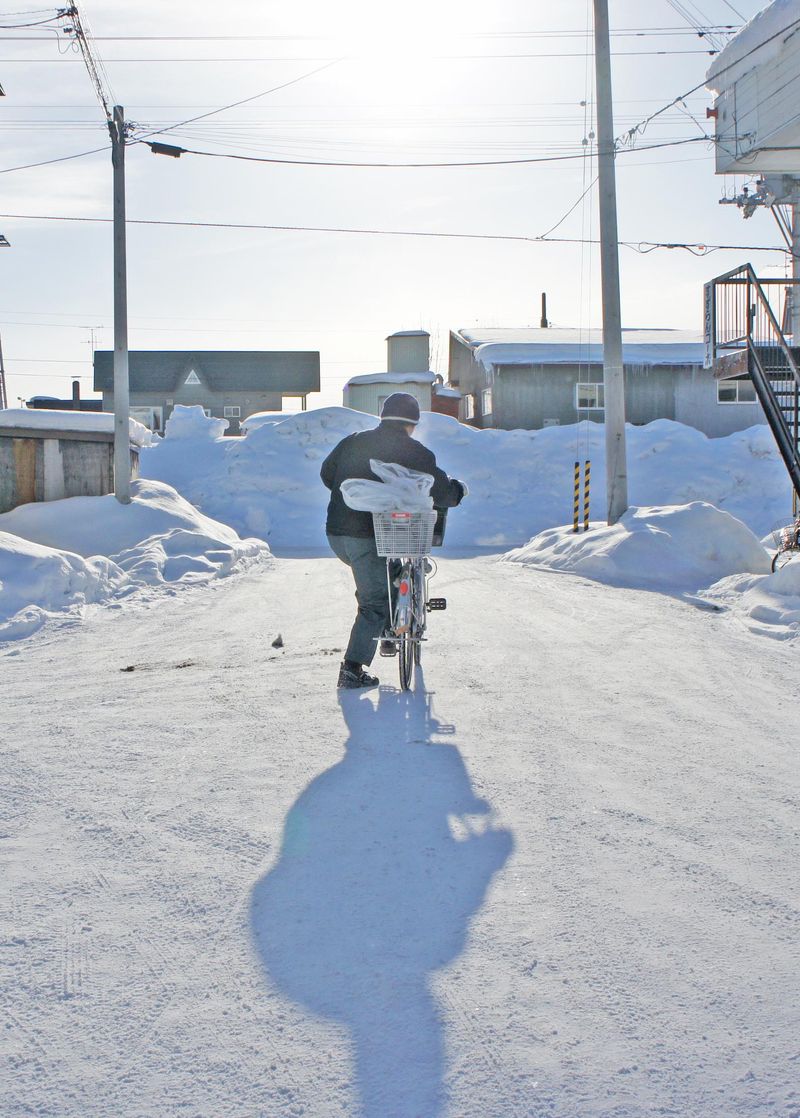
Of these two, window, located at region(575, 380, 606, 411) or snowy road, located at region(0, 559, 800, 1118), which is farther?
window, located at region(575, 380, 606, 411)

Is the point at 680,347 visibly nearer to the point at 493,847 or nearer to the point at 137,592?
the point at 137,592

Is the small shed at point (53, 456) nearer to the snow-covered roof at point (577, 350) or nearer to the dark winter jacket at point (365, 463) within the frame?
the dark winter jacket at point (365, 463)

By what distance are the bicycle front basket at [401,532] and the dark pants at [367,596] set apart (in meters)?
0.33

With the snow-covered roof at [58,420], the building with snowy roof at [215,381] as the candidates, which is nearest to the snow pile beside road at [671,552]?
the snow-covered roof at [58,420]

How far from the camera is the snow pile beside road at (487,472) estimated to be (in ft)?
86.5

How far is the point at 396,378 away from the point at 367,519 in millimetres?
39124

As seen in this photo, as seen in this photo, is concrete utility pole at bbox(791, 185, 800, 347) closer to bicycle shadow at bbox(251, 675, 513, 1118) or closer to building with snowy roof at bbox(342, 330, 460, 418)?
bicycle shadow at bbox(251, 675, 513, 1118)

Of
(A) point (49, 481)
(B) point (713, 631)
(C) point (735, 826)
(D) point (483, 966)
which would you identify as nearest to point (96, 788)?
(D) point (483, 966)

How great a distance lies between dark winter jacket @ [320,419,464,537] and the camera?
6508 millimetres

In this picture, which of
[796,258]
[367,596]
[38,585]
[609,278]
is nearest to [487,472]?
[796,258]

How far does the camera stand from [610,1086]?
2.18 metres

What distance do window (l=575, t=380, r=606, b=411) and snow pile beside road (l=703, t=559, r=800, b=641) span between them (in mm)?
24939

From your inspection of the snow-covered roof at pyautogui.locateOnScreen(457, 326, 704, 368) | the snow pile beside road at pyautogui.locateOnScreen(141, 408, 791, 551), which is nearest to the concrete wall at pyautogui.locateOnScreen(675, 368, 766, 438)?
the snow-covered roof at pyautogui.locateOnScreen(457, 326, 704, 368)

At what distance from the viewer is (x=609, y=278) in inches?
688
